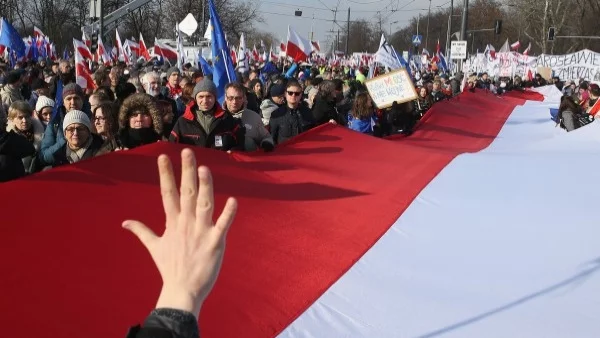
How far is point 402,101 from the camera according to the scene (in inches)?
433

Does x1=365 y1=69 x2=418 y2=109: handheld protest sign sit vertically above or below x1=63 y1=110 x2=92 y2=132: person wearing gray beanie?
below

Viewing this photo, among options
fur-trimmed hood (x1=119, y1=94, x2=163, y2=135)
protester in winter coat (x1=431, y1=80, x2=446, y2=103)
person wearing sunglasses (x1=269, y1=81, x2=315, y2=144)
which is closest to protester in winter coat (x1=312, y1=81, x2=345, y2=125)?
person wearing sunglasses (x1=269, y1=81, x2=315, y2=144)

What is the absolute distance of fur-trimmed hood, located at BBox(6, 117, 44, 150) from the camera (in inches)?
238

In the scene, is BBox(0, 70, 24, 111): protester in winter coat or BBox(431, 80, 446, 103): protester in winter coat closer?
BBox(0, 70, 24, 111): protester in winter coat

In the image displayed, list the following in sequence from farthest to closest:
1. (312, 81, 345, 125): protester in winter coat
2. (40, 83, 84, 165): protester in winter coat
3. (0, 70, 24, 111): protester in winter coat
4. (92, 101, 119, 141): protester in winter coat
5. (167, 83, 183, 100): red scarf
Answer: (167, 83, 183, 100): red scarf < (0, 70, 24, 111): protester in winter coat < (312, 81, 345, 125): protester in winter coat < (92, 101, 119, 141): protester in winter coat < (40, 83, 84, 165): protester in winter coat

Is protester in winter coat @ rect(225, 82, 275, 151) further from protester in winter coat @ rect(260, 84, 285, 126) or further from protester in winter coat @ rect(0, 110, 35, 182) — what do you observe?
protester in winter coat @ rect(0, 110, 35, 182)

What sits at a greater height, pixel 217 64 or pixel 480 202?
pixel 217 64

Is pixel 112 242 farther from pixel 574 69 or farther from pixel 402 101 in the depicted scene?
pixel 574 69

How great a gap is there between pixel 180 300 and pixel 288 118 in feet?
21.8

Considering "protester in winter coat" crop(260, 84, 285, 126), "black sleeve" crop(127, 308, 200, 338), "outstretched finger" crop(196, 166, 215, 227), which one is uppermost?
"outstretched finger" crop(196, 166, 215, 227)

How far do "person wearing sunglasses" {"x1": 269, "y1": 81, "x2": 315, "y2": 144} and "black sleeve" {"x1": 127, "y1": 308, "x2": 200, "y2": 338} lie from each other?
255 inches

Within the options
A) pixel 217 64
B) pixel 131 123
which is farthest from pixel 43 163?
pixel 217 64

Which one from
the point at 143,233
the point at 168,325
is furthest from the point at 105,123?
the point at 168,325

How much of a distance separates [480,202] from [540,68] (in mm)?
34549
